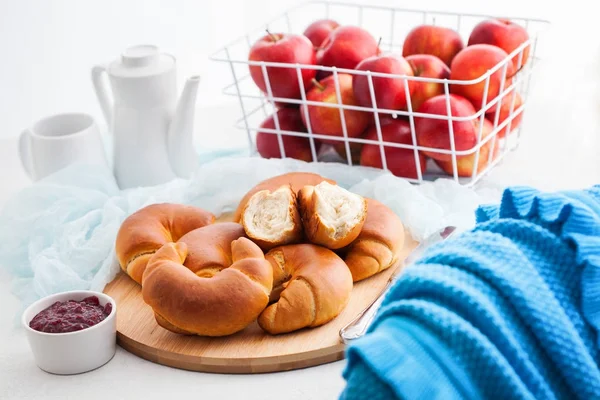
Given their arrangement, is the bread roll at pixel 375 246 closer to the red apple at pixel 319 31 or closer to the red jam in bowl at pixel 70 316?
the red jam in bowl at pixel 70 316

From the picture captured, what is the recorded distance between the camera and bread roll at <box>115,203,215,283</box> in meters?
0.98

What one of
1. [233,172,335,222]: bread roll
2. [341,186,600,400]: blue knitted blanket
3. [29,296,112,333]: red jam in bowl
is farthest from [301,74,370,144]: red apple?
[341,186,600,400]: blue knitted blanket

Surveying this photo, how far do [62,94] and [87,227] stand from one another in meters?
0.91

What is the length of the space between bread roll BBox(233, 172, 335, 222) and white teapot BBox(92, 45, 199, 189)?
185 millimetres

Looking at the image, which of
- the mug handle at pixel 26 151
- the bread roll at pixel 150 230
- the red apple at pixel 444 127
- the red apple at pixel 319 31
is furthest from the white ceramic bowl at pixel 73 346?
the red apple at pixel 319 31

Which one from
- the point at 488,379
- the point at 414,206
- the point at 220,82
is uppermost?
the point at 488,379

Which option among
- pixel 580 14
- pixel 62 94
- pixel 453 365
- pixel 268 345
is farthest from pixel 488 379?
pixel 62 94

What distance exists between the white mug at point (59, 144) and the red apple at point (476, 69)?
53cm

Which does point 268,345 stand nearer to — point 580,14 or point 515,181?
point 515,181

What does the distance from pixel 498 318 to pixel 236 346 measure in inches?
16.1

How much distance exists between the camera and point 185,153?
4.09ft

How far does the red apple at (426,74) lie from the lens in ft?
3.77

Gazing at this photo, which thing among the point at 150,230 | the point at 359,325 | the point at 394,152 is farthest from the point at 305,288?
the point at 394,152

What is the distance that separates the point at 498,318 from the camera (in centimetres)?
52
